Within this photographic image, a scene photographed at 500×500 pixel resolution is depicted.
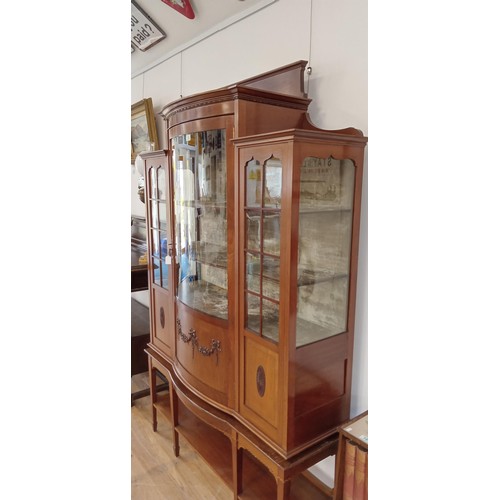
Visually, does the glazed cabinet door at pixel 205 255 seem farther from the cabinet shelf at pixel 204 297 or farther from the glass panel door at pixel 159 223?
the glass panel door at pixel 159 223

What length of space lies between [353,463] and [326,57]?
1526 mm

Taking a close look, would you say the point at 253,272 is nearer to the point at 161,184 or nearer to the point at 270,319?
the point at 270,319

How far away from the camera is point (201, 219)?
168cm

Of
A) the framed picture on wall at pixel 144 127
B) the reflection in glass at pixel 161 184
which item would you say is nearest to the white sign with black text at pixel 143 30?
the framed picture on wall at pixel 144 127

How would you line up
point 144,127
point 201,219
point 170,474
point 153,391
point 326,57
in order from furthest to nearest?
point 144,127
point 153,391
point 170,474
point 201,219
point 326,57

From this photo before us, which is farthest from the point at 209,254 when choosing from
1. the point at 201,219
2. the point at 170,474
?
the point at 170,474

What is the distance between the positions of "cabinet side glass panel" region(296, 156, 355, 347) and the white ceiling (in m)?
0.98

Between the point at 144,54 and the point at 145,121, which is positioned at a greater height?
the point at 144,54

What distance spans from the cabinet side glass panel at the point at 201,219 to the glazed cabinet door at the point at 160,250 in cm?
9

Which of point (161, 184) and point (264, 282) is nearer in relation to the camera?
point (264, 282)
